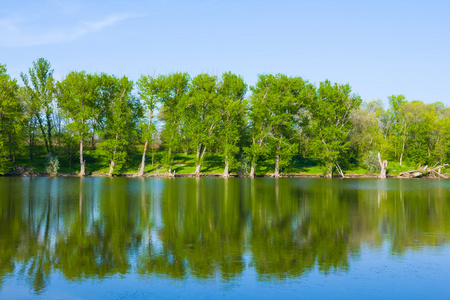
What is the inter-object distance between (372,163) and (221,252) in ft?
260

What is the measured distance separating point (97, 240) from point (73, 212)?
9.79 m

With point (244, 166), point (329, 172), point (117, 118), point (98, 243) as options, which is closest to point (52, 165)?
point (117, 118)

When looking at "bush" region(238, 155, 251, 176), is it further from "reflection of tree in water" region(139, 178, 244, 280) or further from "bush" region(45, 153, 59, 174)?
"reflection of tree in water" region(139, 178, 244, 280)

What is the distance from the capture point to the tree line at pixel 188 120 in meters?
80.0

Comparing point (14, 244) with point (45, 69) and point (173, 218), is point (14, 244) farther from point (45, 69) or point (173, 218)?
point (45, 69)

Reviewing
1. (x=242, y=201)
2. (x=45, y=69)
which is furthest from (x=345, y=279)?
(x=45, y=69)

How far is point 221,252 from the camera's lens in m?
16.6

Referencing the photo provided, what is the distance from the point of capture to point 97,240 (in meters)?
18.7

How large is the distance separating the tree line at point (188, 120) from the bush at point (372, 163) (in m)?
0.21

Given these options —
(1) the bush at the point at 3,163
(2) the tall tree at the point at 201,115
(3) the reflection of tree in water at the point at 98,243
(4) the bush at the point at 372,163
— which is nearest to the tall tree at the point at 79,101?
(1) the bush at the point at 3,163

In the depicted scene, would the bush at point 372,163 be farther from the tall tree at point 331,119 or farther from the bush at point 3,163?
the bush at point 3,163

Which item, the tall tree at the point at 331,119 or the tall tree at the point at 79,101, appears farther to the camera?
the tall tree at the point at 331,119

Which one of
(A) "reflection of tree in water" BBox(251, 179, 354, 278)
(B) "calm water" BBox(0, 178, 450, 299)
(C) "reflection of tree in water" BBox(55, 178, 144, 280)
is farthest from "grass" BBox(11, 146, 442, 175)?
(C) "reflection of tree in water" BBox(55, 178, 144, 280)

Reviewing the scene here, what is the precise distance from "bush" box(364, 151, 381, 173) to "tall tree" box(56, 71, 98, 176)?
186 ft
